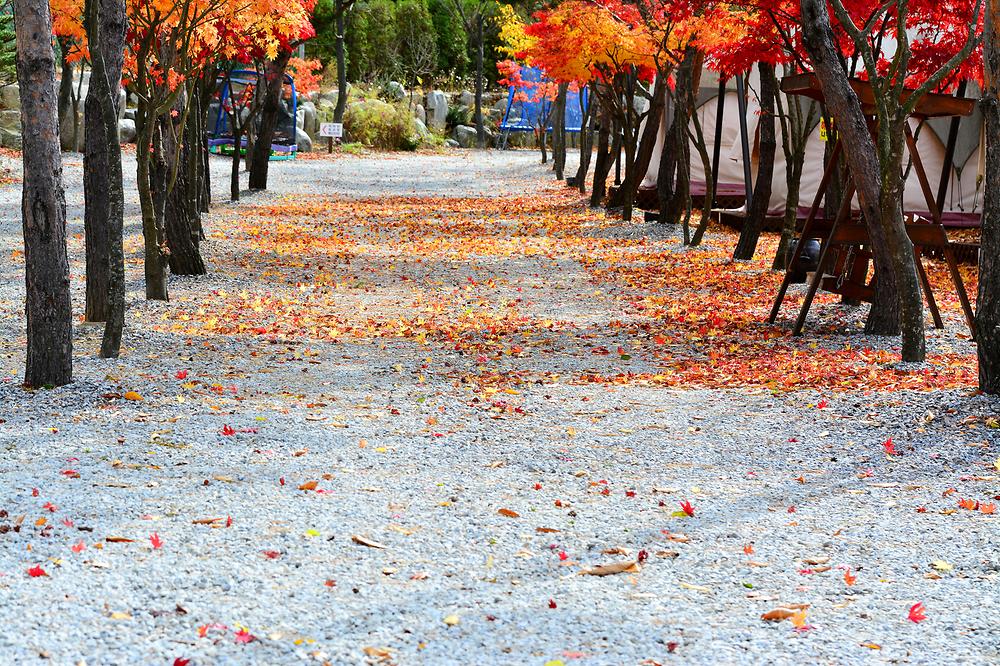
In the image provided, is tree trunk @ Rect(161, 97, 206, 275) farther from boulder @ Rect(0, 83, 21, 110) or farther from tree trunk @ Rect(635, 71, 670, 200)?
boulder @ Rect(0, 83, 21, 110)

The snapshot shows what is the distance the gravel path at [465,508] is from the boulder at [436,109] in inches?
1626

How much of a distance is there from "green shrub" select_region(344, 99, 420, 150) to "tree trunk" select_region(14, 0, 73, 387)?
3794cm

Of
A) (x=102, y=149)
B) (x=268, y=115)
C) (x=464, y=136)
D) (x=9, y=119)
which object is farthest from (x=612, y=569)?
(x=464, y=136)

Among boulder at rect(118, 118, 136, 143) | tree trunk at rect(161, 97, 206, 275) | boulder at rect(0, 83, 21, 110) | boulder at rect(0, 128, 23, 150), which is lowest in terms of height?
tree trunk at rect(161, 97, 206, 275)

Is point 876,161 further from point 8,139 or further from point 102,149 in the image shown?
point 8,139

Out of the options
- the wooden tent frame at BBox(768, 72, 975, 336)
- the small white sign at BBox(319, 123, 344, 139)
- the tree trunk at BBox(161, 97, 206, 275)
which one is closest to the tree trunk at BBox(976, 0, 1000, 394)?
the wooden tent frame at BBox(768, 72, 975, 336)

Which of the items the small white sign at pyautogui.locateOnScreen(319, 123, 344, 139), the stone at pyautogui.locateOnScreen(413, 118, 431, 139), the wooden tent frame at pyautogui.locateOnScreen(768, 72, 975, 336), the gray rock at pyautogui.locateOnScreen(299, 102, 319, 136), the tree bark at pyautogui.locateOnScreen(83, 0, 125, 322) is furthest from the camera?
the stone at pyautogui.locateOnScreen(413, 118, 431, 139)

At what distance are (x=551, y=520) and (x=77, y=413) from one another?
302 cm

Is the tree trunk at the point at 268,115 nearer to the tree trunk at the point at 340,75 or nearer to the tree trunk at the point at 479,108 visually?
the tree trunk at the point at 340,75

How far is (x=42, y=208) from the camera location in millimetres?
6543

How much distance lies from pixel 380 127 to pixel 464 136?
6355mm

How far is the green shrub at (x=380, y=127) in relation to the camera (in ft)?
145

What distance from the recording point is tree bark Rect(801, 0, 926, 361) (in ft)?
25.7

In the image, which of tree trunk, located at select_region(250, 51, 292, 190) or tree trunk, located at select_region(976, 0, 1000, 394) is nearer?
tree trunk, located at select_region(976, 0, 1000, 394)
